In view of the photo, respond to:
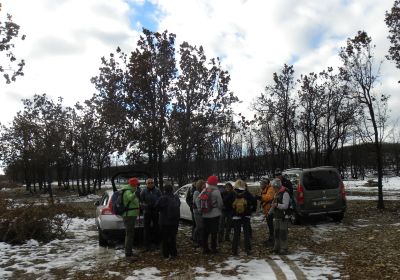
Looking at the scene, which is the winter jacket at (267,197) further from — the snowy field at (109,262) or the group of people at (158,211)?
the group of people at (158,211)

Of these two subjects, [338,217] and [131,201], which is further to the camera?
[338,217]

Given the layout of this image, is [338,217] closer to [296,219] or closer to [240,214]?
[296,219]

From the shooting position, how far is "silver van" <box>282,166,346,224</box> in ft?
45.1

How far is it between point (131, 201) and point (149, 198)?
22.5 inches

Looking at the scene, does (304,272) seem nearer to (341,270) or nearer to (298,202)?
(341,270)

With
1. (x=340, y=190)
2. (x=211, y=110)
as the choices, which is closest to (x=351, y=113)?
(x=211, y=110)

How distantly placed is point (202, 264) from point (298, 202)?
612 cm

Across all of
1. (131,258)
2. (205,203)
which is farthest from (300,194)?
(131,258)

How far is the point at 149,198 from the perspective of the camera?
32.9 feet

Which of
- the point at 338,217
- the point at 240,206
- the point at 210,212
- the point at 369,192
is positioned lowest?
the point at 369,192

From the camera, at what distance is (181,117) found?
21.8 m

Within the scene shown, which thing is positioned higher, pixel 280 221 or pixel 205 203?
pixel 205 203

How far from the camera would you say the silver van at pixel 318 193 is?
13.7 metres

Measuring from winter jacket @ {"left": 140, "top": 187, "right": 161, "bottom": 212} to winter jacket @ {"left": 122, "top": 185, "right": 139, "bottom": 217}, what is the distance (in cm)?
35
